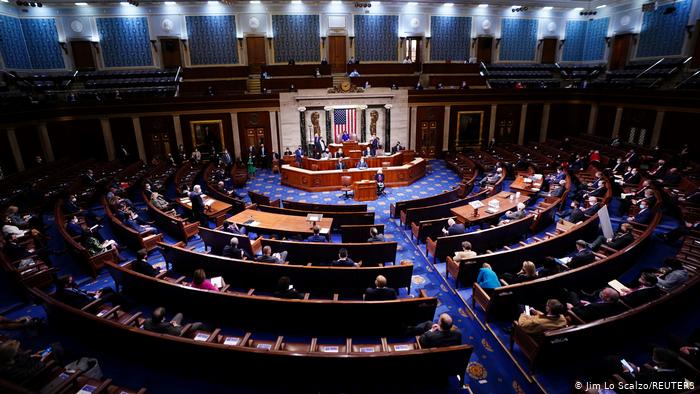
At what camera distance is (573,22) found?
900 inches

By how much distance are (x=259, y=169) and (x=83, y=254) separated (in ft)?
37.7

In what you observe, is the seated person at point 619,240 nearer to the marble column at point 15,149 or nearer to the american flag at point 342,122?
the american flag at point 342,122

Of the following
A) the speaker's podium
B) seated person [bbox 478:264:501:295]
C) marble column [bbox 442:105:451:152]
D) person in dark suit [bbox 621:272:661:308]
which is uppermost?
marble column [bbox 442:105:451:152]

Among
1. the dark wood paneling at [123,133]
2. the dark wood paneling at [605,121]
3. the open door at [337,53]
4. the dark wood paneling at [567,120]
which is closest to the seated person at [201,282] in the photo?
the dark wood paneling at [123,133]

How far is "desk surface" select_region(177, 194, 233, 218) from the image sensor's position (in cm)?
993

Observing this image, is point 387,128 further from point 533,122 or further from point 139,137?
point 139,137

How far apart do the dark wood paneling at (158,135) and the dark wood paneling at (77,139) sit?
1905 millimetres

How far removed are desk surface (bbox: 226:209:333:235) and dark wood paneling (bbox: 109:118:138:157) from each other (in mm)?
11892

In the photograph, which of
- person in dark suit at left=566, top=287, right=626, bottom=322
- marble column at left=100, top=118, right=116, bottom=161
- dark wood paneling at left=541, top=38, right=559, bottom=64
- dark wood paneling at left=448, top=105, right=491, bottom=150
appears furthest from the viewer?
dark wood paneling at left=541, top=38, right=559, bottom=64

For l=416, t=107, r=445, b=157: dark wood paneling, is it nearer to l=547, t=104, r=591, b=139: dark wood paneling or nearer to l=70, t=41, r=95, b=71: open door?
l=547, t=104, r=591, b=139: dark wood paneling

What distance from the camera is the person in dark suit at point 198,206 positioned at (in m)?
9.70

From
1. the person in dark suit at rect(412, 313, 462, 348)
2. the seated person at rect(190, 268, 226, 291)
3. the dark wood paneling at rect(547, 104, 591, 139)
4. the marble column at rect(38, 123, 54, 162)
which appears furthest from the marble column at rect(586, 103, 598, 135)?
the marble column at rect(38, 123, 54, 162)

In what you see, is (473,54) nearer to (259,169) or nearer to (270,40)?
(270,40)

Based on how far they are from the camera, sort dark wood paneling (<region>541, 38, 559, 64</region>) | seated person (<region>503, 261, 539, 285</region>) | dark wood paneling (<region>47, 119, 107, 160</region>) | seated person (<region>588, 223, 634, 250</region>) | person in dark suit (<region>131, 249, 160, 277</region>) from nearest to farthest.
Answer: seated person (<region>503, 261, 539, 285</region>) → person in dark suit (<region>131, 249, 160, 277</region>) → seated person (<region>588, 223, 634, 250</region>) → dark wood paneling (<region>47, 119, 107, 160</region>) → dark wood paneling (<region>541, 38, 559, 64</region>)
